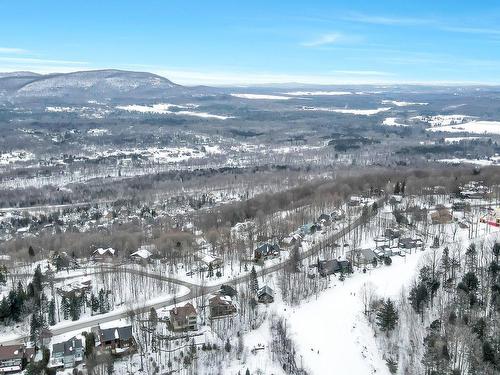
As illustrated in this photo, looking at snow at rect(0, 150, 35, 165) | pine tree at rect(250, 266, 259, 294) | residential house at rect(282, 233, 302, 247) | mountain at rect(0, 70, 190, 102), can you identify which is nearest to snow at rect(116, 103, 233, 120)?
mountain at rect(0, 70, 190, 102)

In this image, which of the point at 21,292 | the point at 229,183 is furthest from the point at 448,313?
the point at 229,183

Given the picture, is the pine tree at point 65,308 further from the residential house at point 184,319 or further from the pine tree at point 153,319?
the residential house at point 184,319

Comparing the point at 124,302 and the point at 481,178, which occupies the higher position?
the point at 481,178

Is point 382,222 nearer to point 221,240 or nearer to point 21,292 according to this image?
point 221,240

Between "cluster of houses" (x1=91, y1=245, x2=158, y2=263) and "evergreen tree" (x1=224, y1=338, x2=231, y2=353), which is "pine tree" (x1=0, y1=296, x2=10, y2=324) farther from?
"evergreen tree" (x1=224, y1=338, x2=231, y2=353)

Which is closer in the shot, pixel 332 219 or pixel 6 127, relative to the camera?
pixel 332 219

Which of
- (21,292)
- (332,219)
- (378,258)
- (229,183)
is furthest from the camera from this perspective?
(229,183)

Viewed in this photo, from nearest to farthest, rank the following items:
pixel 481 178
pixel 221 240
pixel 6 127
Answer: pixel 221 240
pixel 481 178
pixel 6 127

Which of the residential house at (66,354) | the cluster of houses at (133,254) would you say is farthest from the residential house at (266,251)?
the residential house at (66,354)
